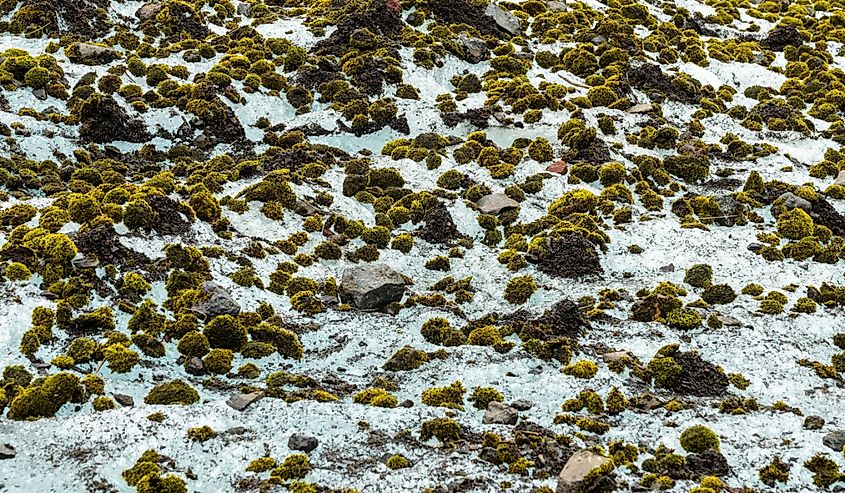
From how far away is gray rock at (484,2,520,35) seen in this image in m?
52.8

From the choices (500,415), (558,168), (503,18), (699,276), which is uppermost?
(503,18)

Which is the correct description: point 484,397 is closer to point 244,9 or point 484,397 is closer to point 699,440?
point 699,440

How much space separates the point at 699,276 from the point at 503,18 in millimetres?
Result: 30488

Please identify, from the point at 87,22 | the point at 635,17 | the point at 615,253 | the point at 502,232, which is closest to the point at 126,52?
the point at 87,22

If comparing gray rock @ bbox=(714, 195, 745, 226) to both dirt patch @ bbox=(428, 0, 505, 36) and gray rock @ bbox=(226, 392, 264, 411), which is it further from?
gray rock @ bbox=(226, 392, 264, 411)

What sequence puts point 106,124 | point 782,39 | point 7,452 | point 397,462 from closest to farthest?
1. point 7,452
2. point 397,462
3. point 106,124
4. point 782,39

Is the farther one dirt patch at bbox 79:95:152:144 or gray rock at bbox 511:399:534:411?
dirt patch at bbox 79:95:152:144

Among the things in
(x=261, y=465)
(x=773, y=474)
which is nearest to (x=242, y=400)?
(x=261, y=465)

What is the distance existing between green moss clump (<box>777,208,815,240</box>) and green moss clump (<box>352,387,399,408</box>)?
2089 cm

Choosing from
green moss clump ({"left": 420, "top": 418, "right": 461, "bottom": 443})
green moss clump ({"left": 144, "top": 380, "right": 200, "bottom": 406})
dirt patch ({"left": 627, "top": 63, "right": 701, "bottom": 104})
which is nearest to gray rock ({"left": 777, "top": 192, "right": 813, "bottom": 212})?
dirt patch ({"left": 627, "top": 63, "right": 701, "bottom": 104})

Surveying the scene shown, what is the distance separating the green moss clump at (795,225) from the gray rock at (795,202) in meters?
1.08

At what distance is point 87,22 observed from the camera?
46.5 meters

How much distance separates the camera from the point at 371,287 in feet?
93.0

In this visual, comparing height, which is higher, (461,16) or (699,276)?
(461,16)
